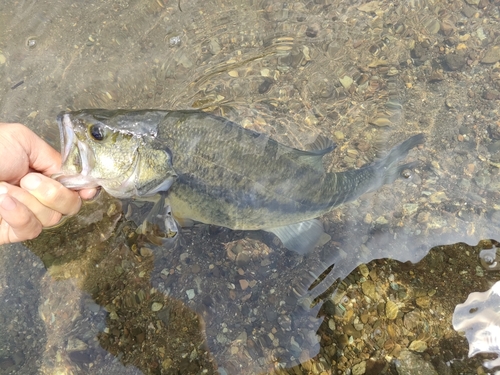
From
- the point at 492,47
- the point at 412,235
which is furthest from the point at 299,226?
the point at 492,47

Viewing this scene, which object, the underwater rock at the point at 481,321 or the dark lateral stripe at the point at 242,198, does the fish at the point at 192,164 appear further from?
the underwater rock at the point at 481,321

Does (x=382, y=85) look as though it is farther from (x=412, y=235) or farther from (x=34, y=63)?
(x=34, y=63)

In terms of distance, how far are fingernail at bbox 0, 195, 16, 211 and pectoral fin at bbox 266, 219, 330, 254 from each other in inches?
80.0

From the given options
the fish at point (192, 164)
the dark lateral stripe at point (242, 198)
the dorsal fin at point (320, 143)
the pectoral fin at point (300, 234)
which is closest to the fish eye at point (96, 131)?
the fish at point (192, 164)

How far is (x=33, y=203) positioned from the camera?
109 inches

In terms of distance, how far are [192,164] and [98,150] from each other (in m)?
0.75

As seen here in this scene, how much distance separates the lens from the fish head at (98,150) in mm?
2939

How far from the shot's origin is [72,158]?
9.66 feet

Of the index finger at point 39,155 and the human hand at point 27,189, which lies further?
the index finger at point 39,155

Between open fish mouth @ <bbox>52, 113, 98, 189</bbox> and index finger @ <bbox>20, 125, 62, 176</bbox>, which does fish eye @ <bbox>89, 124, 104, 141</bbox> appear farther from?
index finger @ <bbox>20, 125, 62, 176</bbox>

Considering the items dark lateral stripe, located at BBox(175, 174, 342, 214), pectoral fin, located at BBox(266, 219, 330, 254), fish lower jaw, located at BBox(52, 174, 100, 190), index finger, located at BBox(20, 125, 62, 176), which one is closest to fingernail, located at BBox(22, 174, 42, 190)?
fish lower jaw, located at BBox(52, 174, 100, 190)

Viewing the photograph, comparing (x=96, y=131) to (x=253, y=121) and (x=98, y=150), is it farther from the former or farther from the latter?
(x=253, y=121)

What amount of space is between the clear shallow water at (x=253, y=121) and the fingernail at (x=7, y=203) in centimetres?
141

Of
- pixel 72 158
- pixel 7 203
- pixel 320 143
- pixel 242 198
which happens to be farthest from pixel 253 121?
pixel 7 203
